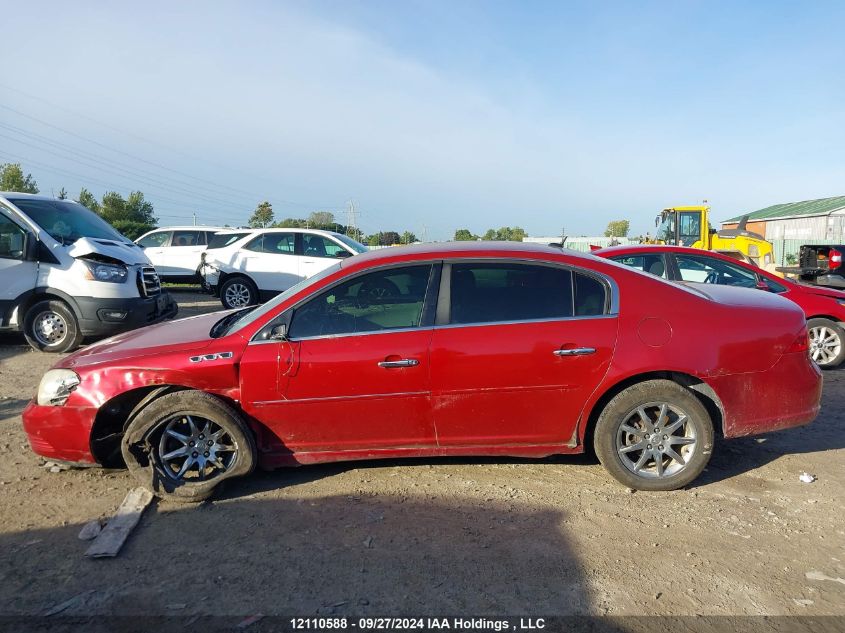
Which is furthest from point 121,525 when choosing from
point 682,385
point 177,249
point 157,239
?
point 157,239

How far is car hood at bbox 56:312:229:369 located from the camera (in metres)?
3.71

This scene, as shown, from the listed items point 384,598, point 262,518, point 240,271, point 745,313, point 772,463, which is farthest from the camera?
point 240,271

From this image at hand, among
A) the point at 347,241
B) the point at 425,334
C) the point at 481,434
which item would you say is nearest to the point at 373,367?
the point at 425,334

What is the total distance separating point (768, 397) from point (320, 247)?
9604 millimetres

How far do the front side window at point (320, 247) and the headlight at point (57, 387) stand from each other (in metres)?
A: 8.25

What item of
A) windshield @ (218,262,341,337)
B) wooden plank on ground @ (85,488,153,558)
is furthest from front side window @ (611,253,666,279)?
wooden plank on ground @ (85,488,153,558)

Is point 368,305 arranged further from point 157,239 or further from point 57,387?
point 157,239

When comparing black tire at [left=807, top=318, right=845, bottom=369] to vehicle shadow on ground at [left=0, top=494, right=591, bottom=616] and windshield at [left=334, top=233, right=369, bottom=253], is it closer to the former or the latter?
vehicle shadow on ground at [left=0, top=494, right=591, bottom=616]

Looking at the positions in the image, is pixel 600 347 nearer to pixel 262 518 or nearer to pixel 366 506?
pixel 366 506

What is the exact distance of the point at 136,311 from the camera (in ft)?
25.0

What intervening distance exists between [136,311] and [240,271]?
433 cm

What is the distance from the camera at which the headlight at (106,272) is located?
7402 millimetres

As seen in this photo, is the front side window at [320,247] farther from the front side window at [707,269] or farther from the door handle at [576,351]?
the door handle at [576,351]

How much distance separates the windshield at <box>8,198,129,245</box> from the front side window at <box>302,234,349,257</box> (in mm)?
3931
